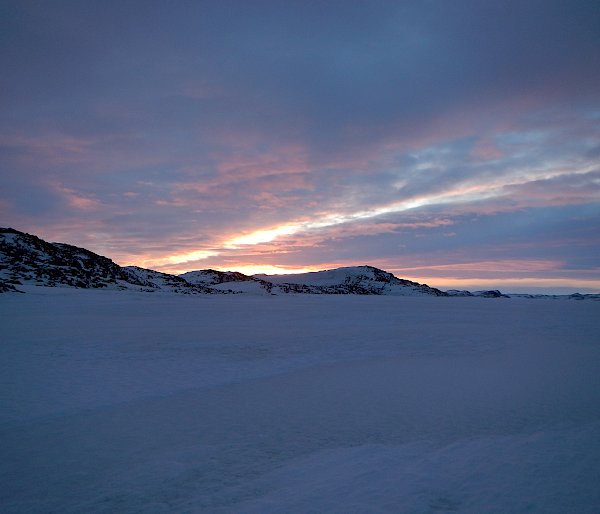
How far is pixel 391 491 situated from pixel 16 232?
59.8m

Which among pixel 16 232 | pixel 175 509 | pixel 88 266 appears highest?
pixel 16 232

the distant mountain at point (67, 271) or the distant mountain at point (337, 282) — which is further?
the distant mountain at point (337, 282)

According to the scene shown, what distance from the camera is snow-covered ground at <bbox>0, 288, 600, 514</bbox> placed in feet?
13.4

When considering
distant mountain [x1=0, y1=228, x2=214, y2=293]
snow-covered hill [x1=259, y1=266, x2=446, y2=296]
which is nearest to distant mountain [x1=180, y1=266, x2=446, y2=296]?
snow-covered hill [x1=259, y1=266, x2=446, y2=296]

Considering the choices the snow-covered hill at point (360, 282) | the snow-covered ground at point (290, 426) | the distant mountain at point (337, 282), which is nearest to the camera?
the snow-covered ground at point (290, 426)

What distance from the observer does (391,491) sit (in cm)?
410

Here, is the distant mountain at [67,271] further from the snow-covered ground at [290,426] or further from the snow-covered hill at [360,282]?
the snow-covered hill at [360,282]

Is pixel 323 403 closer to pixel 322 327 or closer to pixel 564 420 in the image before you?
pixel 564 420

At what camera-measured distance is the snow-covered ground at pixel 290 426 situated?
4.07 meters

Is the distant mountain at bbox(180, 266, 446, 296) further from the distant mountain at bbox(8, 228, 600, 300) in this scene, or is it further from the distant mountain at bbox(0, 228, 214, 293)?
the distant mountain at bbox(0, 228, 214, 293)

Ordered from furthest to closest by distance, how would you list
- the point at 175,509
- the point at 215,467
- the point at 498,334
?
the point at 498,334, the point at 215,467, the point at 175,509

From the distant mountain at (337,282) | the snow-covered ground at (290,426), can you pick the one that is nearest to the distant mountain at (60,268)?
the distant mountain at (337,282)

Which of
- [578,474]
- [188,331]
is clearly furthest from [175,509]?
[188,331]

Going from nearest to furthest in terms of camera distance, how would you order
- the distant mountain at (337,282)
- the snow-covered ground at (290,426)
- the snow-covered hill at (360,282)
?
1. the snow-covered ground at (290,426)
2. the distant mountain at (337,282)
3. the snow-covered hill at (360,282)
